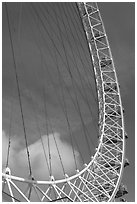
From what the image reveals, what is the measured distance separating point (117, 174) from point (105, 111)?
26.6 ft

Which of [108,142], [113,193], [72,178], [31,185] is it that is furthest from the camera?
[108,142]

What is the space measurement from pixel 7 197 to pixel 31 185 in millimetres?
4591

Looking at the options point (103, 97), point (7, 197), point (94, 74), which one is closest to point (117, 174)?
point (103, 97)

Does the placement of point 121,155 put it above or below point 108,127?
below

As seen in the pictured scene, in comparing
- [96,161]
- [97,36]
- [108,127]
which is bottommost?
[96,161]

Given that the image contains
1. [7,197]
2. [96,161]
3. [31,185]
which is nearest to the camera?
[7,197]

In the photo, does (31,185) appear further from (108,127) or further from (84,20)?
(84,20)

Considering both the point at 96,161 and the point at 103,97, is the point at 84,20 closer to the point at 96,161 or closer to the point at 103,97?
the point at 103,97

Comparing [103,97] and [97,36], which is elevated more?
[97,36]

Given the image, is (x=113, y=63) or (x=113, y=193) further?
(x=113, y=63)

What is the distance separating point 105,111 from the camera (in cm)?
4119

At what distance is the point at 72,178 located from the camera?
2744cm

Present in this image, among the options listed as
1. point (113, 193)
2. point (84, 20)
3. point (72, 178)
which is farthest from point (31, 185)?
point (84, 20)

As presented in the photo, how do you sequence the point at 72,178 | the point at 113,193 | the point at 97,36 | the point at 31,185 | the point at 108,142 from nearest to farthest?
the point at 31,185 < the point at 72,178 < the point at 113,193 < the point at 108,142 < the point at 97,36
